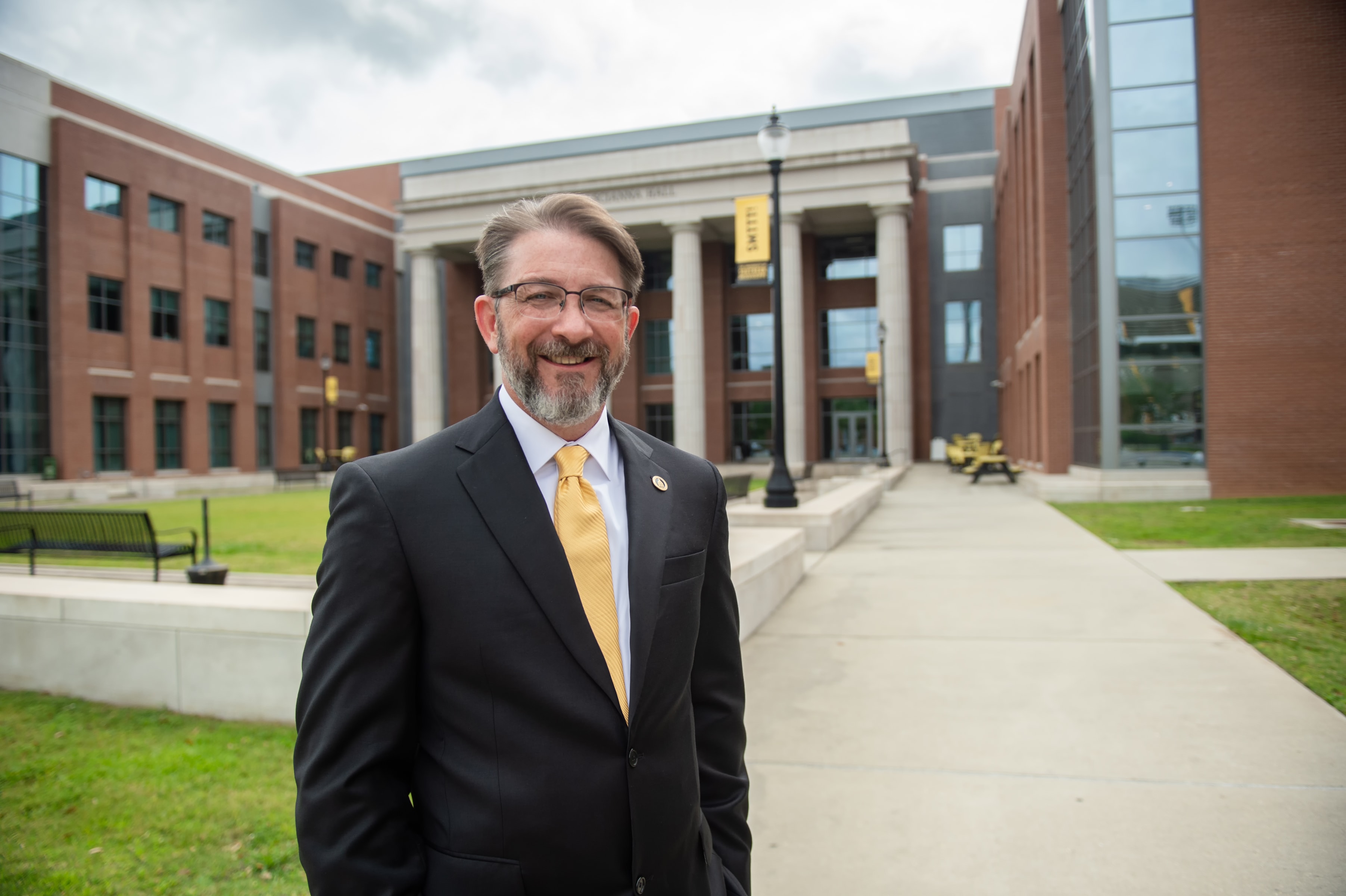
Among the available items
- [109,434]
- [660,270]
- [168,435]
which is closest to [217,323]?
[168,435]

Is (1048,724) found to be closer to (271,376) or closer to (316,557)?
(316,557)

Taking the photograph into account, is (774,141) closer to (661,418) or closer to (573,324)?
(573,324)

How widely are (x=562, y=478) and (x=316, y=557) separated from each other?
508 inches

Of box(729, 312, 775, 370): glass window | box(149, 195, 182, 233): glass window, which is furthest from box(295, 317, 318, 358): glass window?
box(729, 312, 775, 370): glass window

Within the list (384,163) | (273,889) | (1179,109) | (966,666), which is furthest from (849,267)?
(273,889)

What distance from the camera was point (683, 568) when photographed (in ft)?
6.18

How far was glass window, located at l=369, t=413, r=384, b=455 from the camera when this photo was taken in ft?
180

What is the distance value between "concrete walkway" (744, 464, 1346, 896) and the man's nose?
258cm

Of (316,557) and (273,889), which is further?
(316,557)

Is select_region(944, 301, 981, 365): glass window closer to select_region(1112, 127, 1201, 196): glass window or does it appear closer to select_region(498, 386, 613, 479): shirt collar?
select_region(1112, 127, 1201, 196): glass window

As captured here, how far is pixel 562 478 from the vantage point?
72.9 inches

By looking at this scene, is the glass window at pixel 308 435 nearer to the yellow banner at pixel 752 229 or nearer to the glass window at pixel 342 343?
the glass window at pixel 342 343

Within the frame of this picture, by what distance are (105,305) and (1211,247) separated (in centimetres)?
4000

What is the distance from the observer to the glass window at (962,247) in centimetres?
4972
